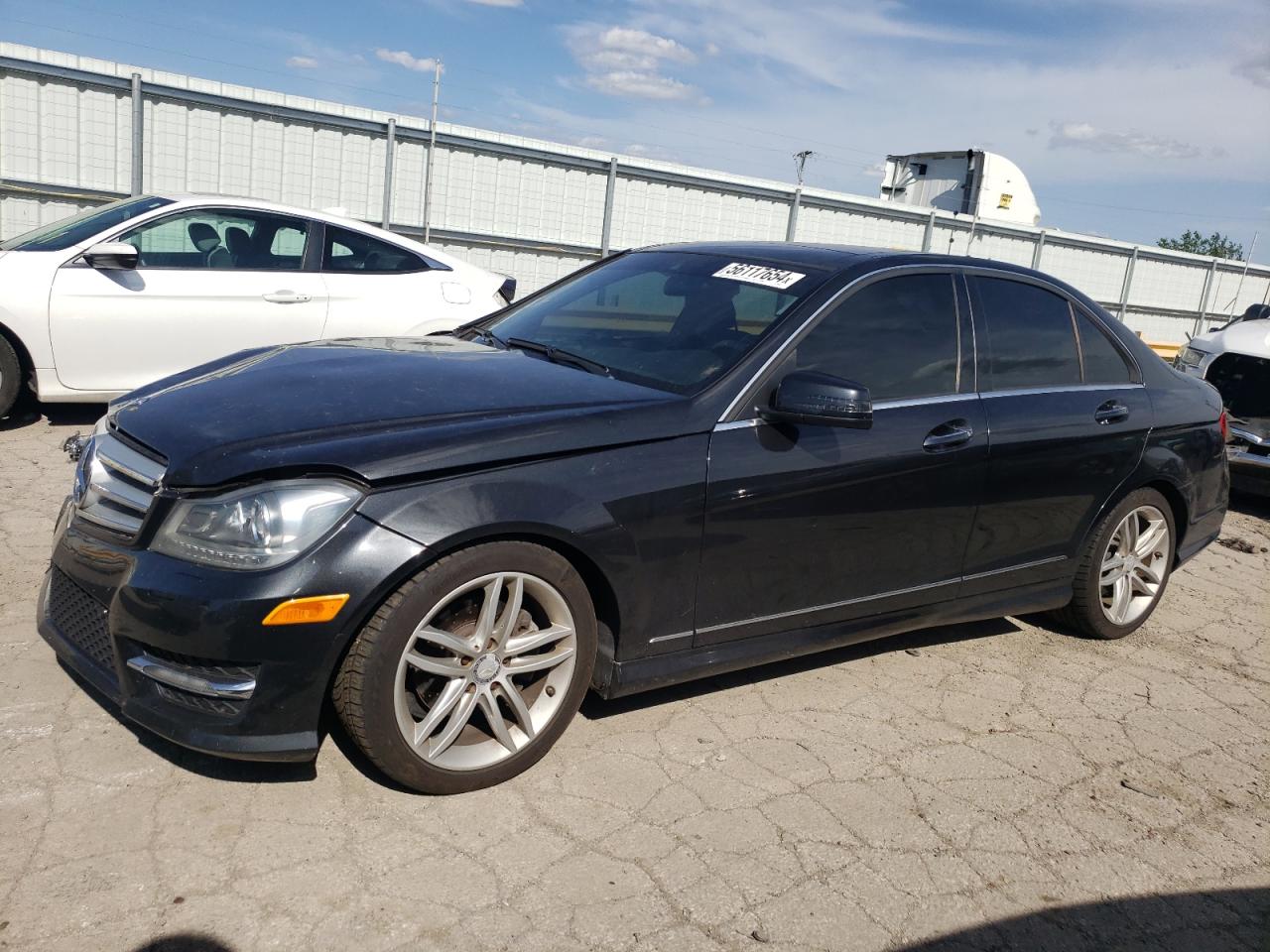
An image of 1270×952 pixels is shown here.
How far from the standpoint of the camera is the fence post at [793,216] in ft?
52.2

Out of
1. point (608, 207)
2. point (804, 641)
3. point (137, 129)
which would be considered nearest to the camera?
point (804, 641)

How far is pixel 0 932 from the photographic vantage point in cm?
236

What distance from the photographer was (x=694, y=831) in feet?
10.0

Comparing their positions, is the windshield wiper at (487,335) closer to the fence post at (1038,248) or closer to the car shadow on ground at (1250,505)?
the car shadow on ground at (1250,505)

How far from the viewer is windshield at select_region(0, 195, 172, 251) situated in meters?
6.85

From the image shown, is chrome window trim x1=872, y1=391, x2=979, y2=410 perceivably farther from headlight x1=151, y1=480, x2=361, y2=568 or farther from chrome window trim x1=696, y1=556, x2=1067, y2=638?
headlight x1=151, y1=480, x2=361, y2=568

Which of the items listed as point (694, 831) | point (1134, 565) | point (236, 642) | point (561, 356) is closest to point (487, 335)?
point (561, 356)

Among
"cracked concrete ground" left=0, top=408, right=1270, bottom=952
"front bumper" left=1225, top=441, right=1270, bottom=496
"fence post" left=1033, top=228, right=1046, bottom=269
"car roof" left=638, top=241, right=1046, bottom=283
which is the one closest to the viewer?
"cracked concrete ground" left=0, top=408, right=1270, bottom=952

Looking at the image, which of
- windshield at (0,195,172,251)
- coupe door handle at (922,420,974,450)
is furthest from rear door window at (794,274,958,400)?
windshield at (0,195,172,251)

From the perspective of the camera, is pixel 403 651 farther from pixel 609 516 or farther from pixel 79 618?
pixel 79 618

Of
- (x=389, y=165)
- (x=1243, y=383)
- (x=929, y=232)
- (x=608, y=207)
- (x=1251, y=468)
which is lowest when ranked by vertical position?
(x=1251, y=468)

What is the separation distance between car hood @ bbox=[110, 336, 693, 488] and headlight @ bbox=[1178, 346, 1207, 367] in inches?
295

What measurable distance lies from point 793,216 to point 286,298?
10.3m

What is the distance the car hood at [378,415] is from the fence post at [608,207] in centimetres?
1084
